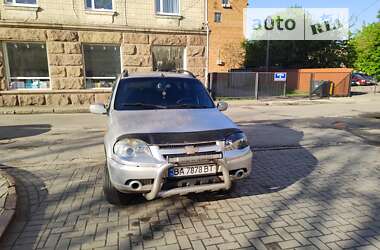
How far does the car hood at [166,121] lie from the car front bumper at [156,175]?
Result: 0.38 metres

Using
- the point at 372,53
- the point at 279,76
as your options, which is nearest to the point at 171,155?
the point at 372,53

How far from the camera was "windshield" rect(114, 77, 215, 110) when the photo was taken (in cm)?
434

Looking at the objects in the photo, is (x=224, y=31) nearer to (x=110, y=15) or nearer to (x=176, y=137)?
(x=110, y=15)

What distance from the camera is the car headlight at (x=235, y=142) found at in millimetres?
3508

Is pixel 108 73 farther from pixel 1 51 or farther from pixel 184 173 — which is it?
pixel 184 173

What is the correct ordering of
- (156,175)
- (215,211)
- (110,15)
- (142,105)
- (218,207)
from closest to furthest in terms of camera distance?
(156,175), (215,211), (218,207), (142,105), (110,15)

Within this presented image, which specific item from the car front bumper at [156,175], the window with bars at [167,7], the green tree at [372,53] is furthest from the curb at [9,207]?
the window with bars at [167,7]

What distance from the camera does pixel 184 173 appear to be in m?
3.30

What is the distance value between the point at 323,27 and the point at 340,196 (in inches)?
996

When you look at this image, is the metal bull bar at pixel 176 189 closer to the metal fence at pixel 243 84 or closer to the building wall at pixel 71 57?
the building wall at pixel 71 57

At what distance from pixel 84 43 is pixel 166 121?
1200 centimetres

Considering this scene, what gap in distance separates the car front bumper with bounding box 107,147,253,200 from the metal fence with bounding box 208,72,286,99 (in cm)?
1447

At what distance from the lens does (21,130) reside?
8805mm

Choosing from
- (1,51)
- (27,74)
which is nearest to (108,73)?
(27,74)
